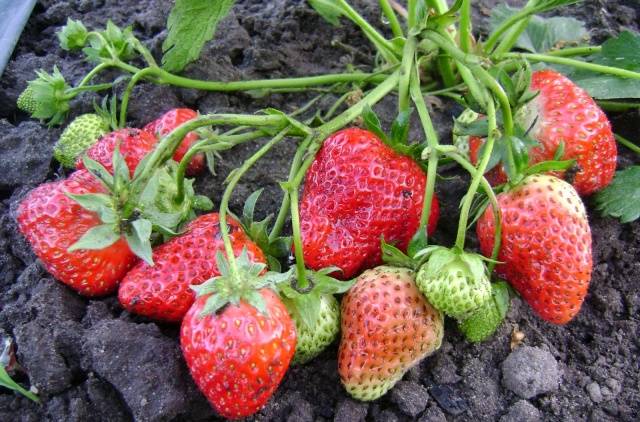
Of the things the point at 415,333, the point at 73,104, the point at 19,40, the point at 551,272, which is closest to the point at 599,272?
the point at 551,272

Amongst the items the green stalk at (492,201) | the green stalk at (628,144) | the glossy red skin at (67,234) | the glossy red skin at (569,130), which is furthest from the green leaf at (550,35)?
the glossy red skin at (67,234)

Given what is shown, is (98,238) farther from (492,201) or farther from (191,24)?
(492,201)

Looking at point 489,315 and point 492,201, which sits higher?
point 492,201

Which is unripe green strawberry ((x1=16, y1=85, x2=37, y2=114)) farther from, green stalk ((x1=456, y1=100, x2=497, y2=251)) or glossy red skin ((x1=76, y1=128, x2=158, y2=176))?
green stalk ((x1=456, y1=100, x2=497, y2=251))

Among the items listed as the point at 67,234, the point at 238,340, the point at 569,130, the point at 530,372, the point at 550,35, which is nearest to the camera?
the point at 238,340

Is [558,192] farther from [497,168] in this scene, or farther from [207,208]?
[207,208]

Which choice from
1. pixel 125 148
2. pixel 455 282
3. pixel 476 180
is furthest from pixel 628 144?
pixel 125 148

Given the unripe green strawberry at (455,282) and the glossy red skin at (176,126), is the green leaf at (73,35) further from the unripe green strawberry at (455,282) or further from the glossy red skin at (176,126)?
the unripe green strawberry at (455,282)
